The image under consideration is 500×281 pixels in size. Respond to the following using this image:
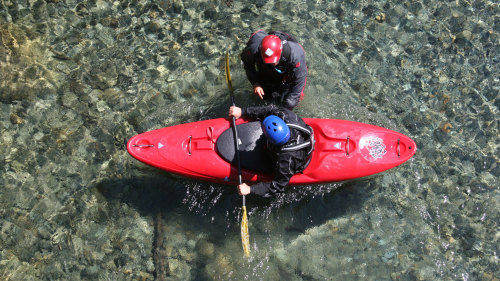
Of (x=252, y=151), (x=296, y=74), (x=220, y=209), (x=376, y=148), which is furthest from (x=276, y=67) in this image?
(x=220, y=209)

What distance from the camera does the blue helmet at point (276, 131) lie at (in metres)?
4.47

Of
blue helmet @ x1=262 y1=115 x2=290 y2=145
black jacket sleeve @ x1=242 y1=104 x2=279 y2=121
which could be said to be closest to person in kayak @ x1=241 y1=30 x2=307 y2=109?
black jacket sleeve @ x1=242 y1=104 x2=279 y2=121

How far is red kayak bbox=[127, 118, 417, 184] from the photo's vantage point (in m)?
5.41

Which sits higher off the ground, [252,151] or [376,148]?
[252,151]

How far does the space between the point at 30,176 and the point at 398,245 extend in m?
5.23

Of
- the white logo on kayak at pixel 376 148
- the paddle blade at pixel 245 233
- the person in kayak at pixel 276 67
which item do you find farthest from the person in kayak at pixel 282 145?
the white logo on kayak at pixel 376 148

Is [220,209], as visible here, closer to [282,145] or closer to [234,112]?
[234,112]

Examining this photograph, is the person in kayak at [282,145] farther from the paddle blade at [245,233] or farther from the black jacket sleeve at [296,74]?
the black jacket sleeve at [296,74]

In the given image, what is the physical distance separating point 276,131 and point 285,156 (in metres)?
0.49

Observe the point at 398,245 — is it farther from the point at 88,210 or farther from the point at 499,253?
the point at 88,210

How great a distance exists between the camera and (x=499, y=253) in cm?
596

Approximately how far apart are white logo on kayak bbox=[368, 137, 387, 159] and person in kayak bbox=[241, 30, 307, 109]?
1.12m

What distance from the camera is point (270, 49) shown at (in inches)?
194

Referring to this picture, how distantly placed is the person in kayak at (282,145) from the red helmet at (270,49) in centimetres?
63
